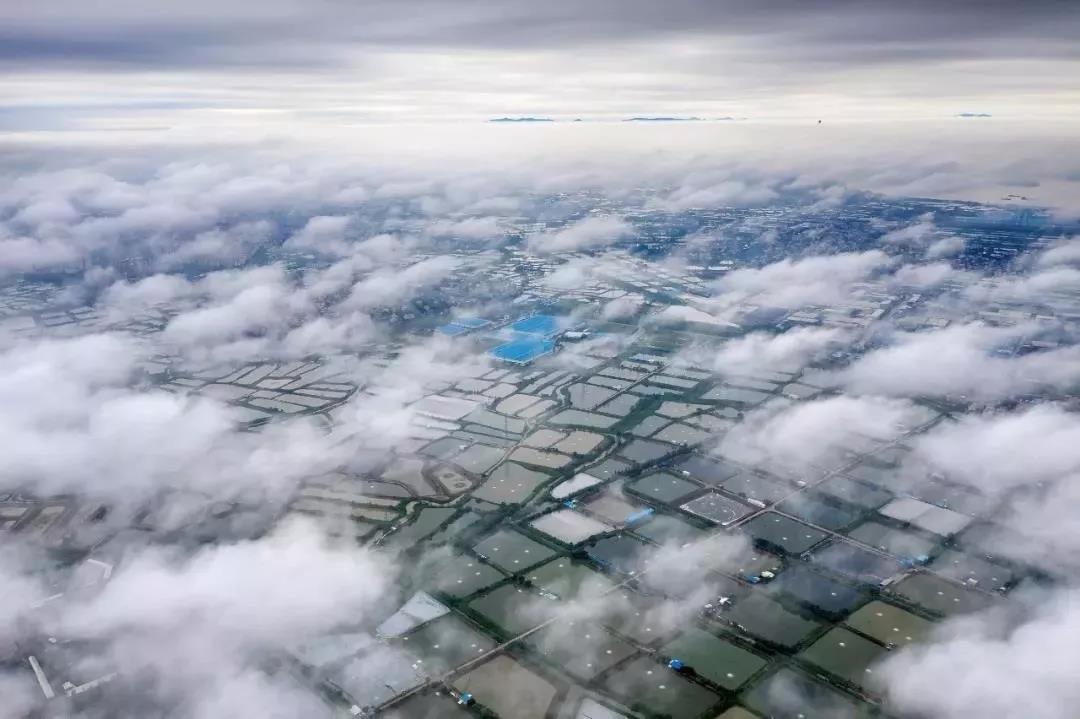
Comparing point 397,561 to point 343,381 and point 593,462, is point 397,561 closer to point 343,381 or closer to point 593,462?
point 593,462

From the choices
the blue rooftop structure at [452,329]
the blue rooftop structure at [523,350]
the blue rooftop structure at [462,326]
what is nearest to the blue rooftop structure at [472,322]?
the blue rooftop structure at [462,326]

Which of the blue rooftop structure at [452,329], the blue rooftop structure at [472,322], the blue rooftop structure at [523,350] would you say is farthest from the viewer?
the blue rooftop structure at [472,322]

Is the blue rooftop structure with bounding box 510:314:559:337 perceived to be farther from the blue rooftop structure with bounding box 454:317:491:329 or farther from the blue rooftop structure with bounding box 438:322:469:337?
the blue rooftop structure with bounding box 438:322:469:337

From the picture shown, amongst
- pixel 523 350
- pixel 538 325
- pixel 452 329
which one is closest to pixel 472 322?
pixel 452 329

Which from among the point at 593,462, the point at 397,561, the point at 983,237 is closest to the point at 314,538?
the point at 397,561

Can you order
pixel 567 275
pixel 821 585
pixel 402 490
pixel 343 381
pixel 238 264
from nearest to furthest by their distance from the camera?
1. pixel 821 585
2. pixel 402 490
3. pixel 343 381
4. pixel 567 275
5. pixel 238 264

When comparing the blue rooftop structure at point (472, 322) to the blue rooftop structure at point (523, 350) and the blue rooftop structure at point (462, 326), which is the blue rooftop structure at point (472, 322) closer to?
the blue rooftop structure at point (462, 326)

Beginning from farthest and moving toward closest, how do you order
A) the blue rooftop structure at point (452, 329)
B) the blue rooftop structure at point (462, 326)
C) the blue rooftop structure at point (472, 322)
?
the blue rooftop structure at point (472, 322), the blue rooftop structure at point (462, 326), the blue rooftop structure at point (452, 329)

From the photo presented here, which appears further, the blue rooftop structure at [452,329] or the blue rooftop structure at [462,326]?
the blue rooftop structure at [462,326]

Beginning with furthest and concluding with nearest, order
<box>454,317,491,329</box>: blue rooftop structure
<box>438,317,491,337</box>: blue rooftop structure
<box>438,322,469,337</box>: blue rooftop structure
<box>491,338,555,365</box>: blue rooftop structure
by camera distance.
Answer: <box>454,317,491,329</box>: blue rooftop structure → <box>438,317,491,337</box>: blue rooftop structure → <box>438,322,469,337</box>: blue rooftop structure → <box>491,338,555,365</box>: blue rooftop structure

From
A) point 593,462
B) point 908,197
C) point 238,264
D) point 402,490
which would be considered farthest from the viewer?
point 908,197

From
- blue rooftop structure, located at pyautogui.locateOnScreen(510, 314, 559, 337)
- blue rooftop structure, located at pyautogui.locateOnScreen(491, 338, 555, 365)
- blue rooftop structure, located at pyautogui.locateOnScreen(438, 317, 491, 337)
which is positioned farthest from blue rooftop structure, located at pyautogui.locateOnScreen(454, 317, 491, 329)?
blue rooftop structure, located at pyautogui.locateOnScreen(491, 338, 555, 365)
